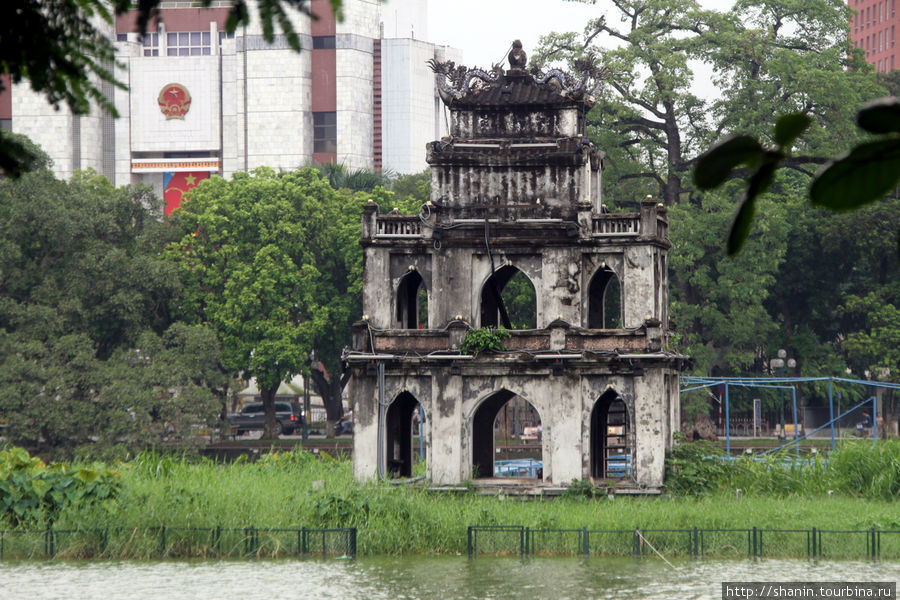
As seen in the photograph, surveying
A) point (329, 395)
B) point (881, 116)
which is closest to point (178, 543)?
point (881, 116)

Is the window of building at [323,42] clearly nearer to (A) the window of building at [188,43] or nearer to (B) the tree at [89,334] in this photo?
(A) the window of building at [188,43]

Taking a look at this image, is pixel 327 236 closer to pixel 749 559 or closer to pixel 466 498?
pixel 466 498

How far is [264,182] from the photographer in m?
56.3

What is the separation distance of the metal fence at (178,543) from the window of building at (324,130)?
7585cm

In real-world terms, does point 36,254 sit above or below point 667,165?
below

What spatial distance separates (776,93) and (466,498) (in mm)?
29802

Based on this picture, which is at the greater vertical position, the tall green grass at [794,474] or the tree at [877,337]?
the tree at [877,337]

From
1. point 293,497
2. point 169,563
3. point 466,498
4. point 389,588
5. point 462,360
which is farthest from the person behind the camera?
point 462,360

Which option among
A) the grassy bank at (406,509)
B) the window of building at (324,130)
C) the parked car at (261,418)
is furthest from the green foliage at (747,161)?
the window of building at (324,130)

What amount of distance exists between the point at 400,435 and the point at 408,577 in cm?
1152

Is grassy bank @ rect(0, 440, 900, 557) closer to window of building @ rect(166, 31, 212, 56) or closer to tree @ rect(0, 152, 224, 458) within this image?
tree @ rect(0, 152, 224, 458)

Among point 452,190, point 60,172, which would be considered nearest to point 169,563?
point 452,190

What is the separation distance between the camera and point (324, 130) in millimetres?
100812

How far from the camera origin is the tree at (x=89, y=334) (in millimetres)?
46938
